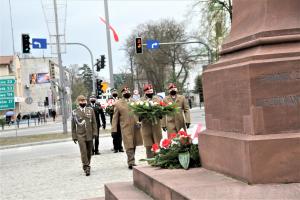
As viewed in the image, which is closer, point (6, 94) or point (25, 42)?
point (25, 42)

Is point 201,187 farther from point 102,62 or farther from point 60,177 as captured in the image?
point 102,62

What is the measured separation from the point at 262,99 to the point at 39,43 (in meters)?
26.4

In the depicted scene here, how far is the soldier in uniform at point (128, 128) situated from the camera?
1261 centimetres

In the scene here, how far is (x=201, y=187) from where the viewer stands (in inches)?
206

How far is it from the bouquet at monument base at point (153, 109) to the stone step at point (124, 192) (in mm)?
3255

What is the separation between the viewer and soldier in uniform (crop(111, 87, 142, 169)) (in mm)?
12609

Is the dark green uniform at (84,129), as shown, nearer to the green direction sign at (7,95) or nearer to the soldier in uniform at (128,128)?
the soldier in uniform at (128,128)

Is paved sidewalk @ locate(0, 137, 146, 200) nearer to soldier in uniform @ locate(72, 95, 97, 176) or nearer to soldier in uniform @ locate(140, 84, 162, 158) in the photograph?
soldier in uniform @ locate(140, 84, 162, 158)

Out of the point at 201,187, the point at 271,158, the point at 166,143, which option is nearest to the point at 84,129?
the point at 166,143

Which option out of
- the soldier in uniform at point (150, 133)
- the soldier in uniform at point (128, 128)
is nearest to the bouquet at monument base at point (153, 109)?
the soldier in uniform at point (150, 133)

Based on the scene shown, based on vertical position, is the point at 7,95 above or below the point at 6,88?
below

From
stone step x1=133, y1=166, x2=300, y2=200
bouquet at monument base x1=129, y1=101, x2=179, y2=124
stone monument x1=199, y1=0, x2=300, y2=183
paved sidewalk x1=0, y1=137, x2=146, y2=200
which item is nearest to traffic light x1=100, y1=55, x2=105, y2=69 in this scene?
paved sidewalk x1=0, y1=137, x2=146, y2=200

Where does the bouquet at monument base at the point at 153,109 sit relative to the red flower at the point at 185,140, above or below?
above

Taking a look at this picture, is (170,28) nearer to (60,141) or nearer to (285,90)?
(60,141)
